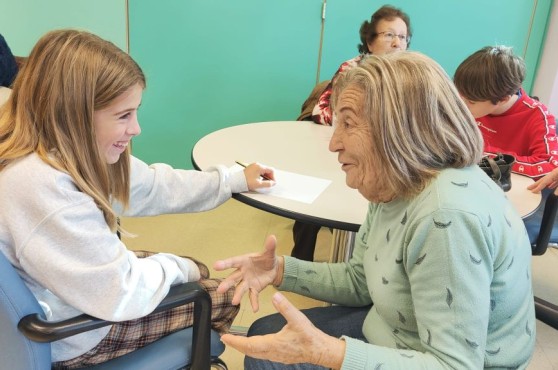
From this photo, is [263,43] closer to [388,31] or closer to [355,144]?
[388,31]

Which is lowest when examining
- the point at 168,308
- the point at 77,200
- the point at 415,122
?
the point at 168,308

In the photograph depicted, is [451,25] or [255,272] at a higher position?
[451,25]

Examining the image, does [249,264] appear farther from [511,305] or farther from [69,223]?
[511,305]

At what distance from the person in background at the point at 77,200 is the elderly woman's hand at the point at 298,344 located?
26 centimetres

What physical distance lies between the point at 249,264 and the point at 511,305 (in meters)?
0.60

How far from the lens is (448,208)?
2.51 feet

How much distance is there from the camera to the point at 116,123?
1061mm

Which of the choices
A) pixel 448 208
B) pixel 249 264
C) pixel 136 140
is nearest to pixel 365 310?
pixel 249 264

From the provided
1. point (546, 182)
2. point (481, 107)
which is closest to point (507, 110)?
point (481, 107)

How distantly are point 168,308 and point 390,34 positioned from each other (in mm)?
2066

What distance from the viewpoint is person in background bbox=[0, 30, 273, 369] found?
0.85 meters

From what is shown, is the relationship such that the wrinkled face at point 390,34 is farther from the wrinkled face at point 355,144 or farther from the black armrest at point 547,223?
the wrinkled face at point 355,144

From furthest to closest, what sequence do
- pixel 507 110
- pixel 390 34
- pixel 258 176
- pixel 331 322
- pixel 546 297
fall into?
pixel 390 34, pixel 546 297, pixel 507 110, pixel 258 176, pixel 331 322

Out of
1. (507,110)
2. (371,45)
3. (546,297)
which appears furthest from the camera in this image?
(371,45)
